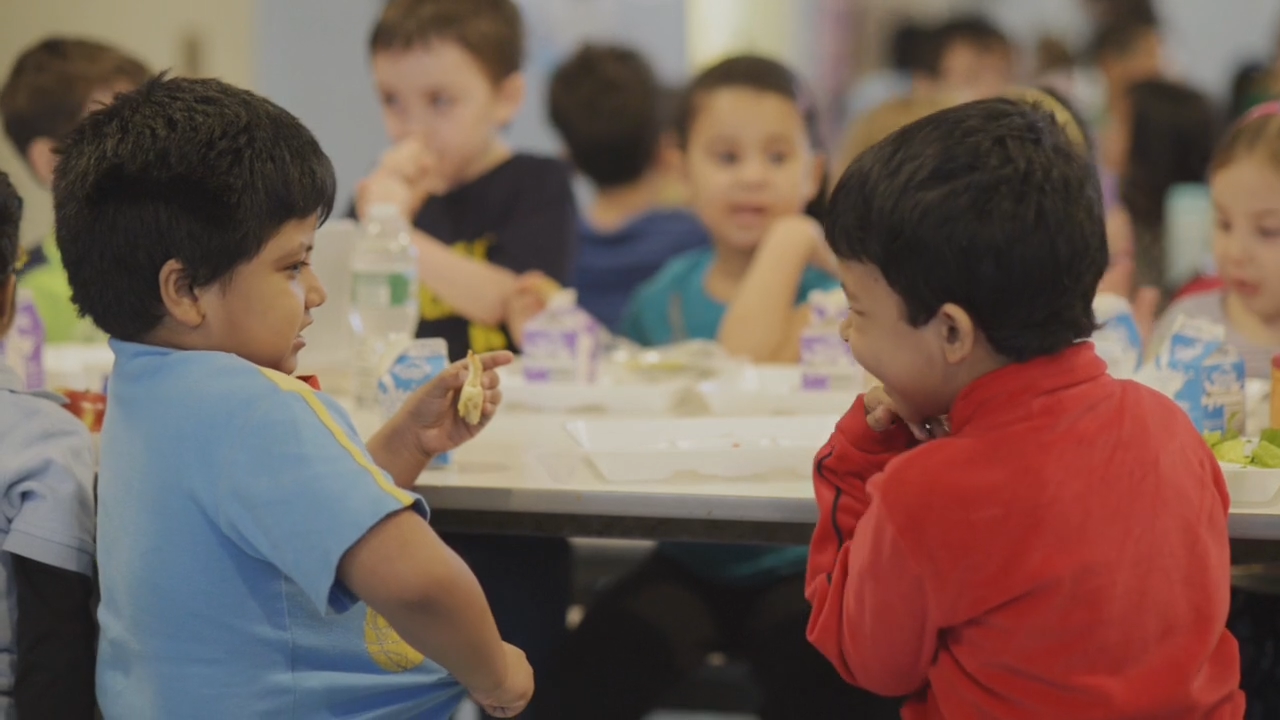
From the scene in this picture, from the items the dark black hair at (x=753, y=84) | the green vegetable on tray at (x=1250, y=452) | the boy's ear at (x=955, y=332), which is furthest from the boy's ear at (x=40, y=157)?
the green vegetable on tray at (x=1250, y=452)

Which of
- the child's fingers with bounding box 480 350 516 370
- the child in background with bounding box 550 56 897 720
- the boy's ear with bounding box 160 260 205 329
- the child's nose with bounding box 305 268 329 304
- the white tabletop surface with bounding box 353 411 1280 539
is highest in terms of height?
the boy's ear with bounding box 160 260 205 329

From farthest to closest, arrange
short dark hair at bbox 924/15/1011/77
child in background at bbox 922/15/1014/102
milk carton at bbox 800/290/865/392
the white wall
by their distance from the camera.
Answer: short dark hair at bbox 924/15/1011/77
child in background at bbox 922/15/1014/102
the white wall
milk carton at bbox 800/290/865/392

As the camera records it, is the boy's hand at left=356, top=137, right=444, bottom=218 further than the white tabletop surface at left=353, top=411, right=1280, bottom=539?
Yes

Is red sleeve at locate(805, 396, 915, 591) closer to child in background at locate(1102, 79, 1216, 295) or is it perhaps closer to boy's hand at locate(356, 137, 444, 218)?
boy's hand at locate(356, 137, 444, 218)

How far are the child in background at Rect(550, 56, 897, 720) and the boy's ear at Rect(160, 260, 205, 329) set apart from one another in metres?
0.73

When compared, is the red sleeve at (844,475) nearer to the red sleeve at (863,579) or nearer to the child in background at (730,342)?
the red sleeve at (863,579)

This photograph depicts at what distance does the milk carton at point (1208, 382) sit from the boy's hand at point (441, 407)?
0.75m

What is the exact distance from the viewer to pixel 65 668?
124cm

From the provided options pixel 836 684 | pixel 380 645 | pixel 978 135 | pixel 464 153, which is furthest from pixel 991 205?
pixel 464 153

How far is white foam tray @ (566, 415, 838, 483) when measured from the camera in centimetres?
136

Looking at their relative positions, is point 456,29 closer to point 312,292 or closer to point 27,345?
point 27,345

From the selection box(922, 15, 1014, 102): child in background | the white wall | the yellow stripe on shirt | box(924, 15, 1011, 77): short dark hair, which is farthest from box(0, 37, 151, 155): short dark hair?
box(924, 15, 1011, 77): short dark hair

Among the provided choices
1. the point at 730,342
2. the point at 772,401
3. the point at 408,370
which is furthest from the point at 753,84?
the point at 408,370

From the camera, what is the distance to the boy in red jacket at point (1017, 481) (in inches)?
40.3
